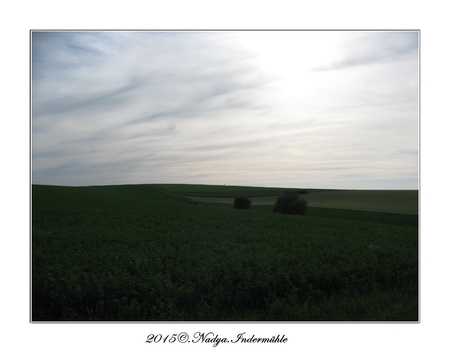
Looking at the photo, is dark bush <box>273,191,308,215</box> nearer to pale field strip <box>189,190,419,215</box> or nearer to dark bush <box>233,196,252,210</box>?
pale field strip <box>189,190,419,215</box>

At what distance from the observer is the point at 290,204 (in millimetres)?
8133

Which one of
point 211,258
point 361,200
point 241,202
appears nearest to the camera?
point 211,258

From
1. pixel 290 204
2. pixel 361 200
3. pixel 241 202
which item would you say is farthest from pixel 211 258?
pixel 361 200

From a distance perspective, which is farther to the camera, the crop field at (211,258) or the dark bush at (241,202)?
the dark bush at (241,202)

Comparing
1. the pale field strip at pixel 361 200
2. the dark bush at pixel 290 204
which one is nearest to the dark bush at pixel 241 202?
the pale field strip at pixel 361 200

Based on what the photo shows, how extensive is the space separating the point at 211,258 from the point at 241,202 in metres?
1.88

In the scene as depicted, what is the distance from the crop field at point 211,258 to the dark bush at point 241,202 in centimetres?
20

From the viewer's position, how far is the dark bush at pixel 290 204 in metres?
7.99

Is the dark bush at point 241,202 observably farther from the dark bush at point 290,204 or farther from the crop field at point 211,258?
the dark bush at point 290,204

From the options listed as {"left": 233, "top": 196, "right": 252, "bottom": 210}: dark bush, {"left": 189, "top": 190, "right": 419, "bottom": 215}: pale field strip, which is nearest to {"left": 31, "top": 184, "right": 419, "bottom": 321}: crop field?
{"left": 189, "top": 190, "right": 419, "bottom": 215}: pale field strip

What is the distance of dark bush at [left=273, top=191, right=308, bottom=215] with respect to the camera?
7.99 metres

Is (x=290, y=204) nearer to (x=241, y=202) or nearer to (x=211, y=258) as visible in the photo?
(x=241, y=202)

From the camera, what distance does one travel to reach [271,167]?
768 centimetres

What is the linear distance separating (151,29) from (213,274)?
221 inches
